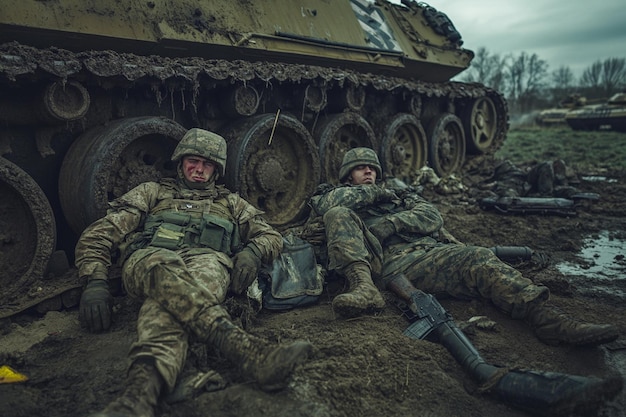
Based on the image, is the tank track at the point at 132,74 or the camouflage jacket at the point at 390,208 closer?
the tank track at the point at 132,74

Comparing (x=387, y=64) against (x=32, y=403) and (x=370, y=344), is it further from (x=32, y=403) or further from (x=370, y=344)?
(x=32, y=403)

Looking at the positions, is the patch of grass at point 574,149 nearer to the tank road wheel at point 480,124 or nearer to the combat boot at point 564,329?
the tank road wheel at point 480,124

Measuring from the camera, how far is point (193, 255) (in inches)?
140

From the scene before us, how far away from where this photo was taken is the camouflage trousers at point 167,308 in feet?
8.57

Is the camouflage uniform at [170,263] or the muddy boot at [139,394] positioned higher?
the camouflage uniform at [170,263]

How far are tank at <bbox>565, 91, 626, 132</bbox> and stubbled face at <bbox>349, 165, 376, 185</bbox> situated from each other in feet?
57.4

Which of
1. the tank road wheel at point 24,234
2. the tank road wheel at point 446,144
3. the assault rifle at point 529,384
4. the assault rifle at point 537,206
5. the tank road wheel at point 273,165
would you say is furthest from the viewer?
the tank road wheel at point 446,144

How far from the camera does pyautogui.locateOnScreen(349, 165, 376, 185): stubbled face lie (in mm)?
4859

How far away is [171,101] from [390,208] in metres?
2.46

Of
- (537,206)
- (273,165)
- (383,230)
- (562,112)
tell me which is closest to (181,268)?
(383,230)

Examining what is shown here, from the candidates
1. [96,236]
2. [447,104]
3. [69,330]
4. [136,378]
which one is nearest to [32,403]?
[136,378]

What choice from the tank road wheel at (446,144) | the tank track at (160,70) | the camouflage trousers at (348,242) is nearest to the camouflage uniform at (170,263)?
the camouflage trousers at (348,242)

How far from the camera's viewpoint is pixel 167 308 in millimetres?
2848

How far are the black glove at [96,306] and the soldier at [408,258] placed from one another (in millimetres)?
1532
